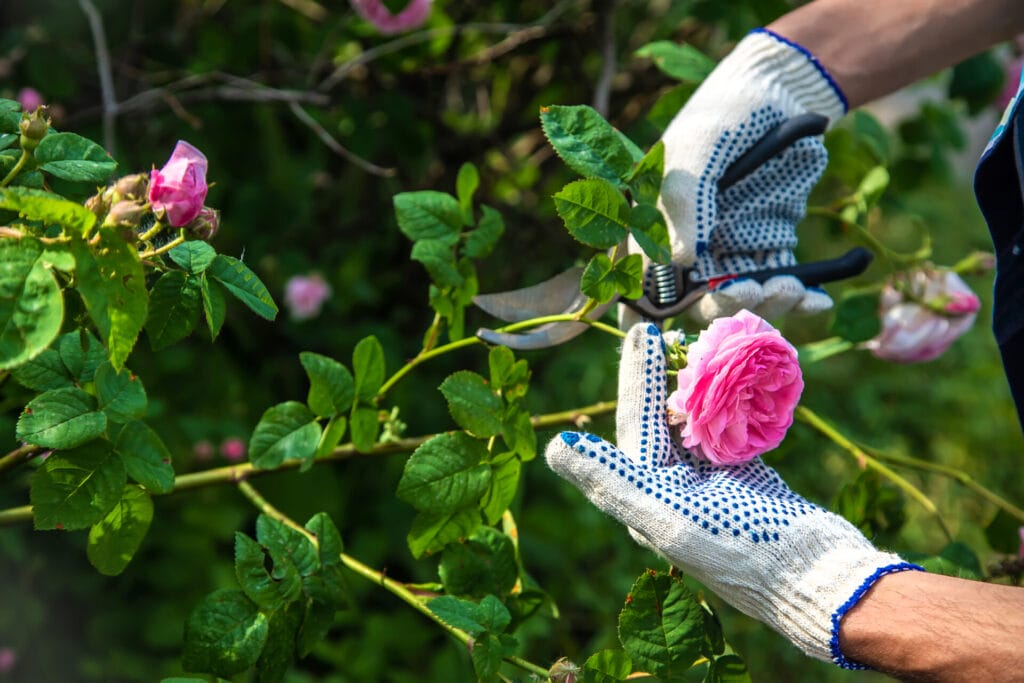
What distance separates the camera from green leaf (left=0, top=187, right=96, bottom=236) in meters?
0.67

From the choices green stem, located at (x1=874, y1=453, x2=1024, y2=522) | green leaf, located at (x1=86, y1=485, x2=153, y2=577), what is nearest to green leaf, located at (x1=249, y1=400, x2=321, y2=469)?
green leaf, located at (x1=86, y1=485, x2=153, y2=577)

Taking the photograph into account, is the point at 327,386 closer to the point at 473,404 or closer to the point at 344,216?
the point at 473,404

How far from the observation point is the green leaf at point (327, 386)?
43.0 inches

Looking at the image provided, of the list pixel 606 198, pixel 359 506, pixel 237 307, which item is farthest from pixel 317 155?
pixel 606 198

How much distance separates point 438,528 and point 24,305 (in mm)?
528

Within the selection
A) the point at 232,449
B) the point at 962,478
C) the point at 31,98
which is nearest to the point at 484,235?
the point at 962,478

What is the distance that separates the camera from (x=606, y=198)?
975mm

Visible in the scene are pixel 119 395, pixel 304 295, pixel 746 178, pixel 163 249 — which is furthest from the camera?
pixel 304 295

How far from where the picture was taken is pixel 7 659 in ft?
6.09

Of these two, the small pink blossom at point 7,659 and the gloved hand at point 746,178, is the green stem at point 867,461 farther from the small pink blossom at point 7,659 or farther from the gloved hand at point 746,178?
the small pink blossom at point 7,659

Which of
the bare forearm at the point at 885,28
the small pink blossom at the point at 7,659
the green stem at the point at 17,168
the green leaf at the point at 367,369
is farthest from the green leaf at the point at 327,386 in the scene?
the small pink blossom at the point at 7,659

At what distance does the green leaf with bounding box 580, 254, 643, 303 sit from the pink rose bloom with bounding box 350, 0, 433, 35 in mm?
992

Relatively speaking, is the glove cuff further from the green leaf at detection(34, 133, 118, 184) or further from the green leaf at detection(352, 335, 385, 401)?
the green leaf at detection(34, 133, 118, 184)

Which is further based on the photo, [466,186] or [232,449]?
[232,449]
